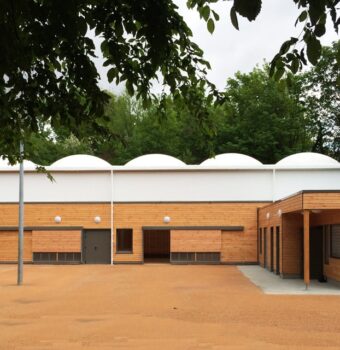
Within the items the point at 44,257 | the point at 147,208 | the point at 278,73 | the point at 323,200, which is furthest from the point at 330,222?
the point at 278,73

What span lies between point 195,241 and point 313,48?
32759mm

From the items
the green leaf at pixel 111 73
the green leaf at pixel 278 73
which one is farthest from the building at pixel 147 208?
the green leaf at pixel 278 73

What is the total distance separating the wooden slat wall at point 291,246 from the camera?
2647cm

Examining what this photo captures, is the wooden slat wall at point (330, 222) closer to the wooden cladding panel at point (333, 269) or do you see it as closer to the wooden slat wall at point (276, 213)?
the wooden cladding panel at point (333, 269)

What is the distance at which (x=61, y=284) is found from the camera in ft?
76.1

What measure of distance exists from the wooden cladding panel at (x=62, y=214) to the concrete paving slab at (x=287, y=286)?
1145 cm

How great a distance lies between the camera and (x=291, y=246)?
2673 centimetres

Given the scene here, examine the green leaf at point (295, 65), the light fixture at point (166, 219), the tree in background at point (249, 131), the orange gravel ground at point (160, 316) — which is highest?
the tree in background at point (249, 131)

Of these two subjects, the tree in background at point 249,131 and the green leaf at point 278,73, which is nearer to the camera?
the green leaf at point 278,73

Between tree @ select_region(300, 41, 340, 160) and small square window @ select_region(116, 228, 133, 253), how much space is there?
84.1 ft

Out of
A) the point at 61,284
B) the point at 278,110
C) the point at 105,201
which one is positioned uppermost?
the point at 278,110

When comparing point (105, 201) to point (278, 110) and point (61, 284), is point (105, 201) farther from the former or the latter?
point (278, 110)

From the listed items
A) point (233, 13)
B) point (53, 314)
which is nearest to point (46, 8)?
point (233, 13)

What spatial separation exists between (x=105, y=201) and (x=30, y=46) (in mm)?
32005
